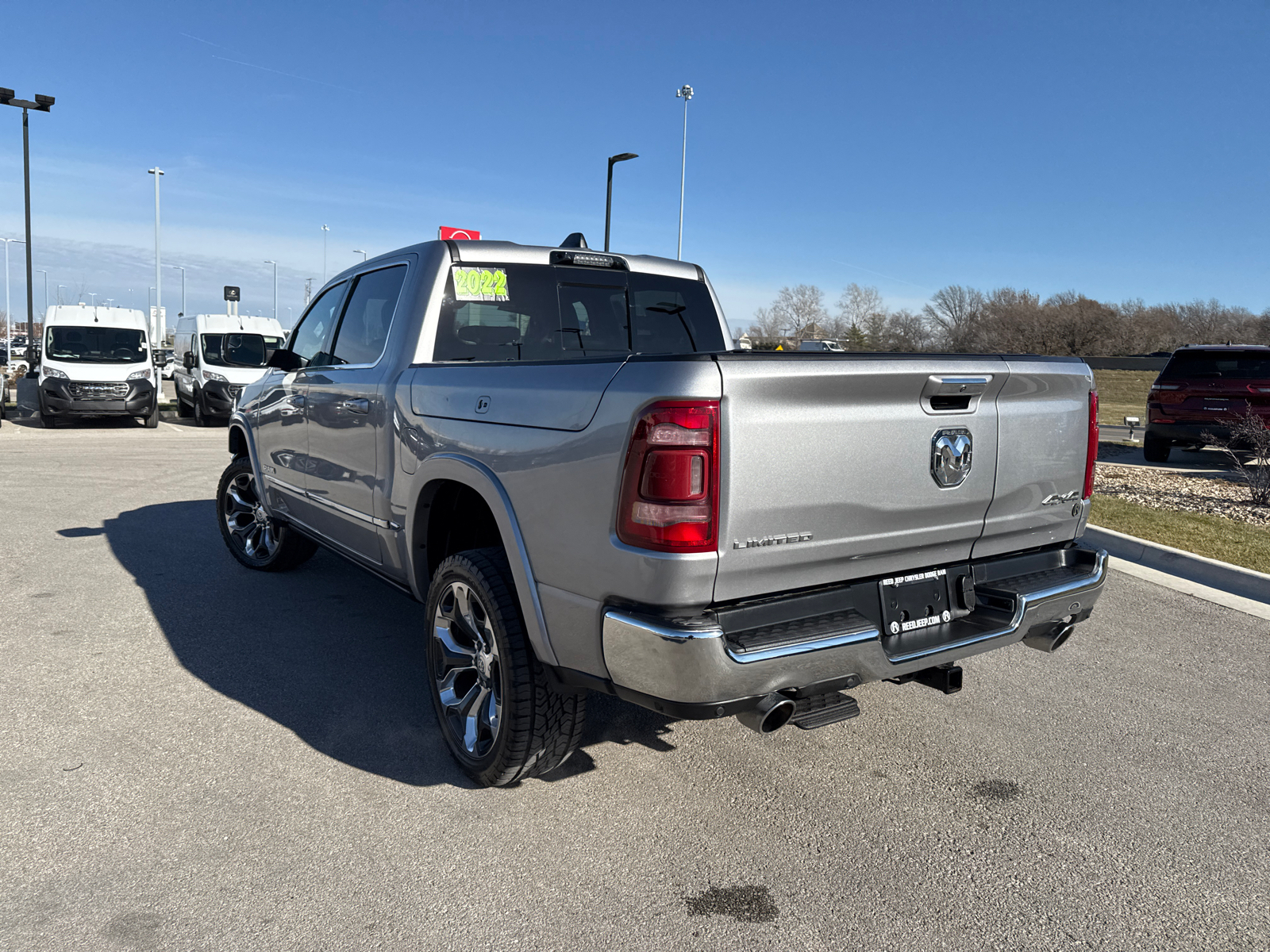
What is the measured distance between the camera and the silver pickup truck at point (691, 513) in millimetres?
2627

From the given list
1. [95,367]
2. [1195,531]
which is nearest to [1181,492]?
[1195,531]

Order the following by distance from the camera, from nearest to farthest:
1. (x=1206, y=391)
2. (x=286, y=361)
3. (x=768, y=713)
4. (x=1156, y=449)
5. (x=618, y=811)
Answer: (x=768, y=713) → (x=618, y=811) → (x=286, y=361) → (x=1206, y=391) → (x=1156, y=449)

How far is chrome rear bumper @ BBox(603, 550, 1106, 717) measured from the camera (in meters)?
2.61

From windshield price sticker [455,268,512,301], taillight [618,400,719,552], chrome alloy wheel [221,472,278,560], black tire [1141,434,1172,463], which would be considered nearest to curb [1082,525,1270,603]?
windshield price sticker [455,268,512,301]

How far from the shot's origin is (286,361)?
5.44m

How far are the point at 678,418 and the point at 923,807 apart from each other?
1780 millimetres

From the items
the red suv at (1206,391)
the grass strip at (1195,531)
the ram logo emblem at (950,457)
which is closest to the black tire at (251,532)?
the ram logo emblem at (950,457)

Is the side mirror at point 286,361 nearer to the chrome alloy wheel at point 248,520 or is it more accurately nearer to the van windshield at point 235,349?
the chrome alloy wheel at point 248,520

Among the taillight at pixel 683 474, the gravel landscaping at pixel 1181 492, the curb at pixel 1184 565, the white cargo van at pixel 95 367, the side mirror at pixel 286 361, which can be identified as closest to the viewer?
the taillight at pixel 683 474

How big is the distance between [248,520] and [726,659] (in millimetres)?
5180

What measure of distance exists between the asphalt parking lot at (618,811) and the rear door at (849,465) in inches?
36.4

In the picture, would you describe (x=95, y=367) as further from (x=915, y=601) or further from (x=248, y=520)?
(x=915, y=601)

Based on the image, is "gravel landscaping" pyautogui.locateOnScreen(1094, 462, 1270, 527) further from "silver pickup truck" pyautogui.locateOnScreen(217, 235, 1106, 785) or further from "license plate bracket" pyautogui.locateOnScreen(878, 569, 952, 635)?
"license plate bracket" pyautogui.locateOnScreen(878, 569, 952, 635)

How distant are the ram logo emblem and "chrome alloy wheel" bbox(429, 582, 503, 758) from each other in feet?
5.25
